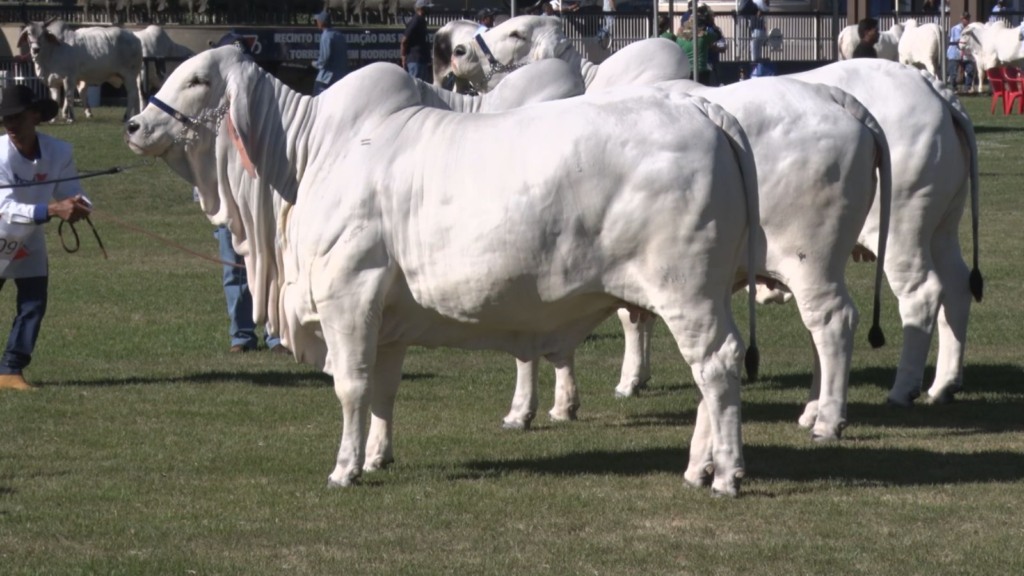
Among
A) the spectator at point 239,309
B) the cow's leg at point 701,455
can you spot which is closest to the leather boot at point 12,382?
the spectator at point 239,309

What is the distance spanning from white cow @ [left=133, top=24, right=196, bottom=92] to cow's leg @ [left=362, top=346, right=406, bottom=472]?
29928 mm

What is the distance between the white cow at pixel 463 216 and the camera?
8.41m

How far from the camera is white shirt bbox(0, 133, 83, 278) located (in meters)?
12.0

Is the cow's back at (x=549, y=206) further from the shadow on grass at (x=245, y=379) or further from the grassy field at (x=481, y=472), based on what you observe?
the shadow on grass at (x=245, y=379)

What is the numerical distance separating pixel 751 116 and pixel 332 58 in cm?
2188

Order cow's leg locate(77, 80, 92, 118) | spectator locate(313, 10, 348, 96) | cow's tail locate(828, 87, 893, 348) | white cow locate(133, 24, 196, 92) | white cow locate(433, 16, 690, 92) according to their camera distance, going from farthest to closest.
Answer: white cow locate(133, 24, 196, 92)
cow's leg locate(77, 80, 92, 118)
spectator locate(313, 10, 348, 96)
white cow locate(433, 16, 690, 92)
cow's tail locate(828, 87, 893, 348)

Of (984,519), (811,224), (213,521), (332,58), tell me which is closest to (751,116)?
(811,224)

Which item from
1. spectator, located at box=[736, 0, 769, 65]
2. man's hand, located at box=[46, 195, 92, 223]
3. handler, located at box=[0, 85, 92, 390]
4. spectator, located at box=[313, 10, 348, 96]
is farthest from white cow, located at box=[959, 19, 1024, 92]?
man's hand, located at box=[46, 195, 92, 223]

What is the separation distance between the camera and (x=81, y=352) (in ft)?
46.1

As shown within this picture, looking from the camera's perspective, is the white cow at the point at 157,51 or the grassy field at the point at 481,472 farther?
the white cow at the point at 157,51

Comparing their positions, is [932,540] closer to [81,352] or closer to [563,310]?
[563,310]

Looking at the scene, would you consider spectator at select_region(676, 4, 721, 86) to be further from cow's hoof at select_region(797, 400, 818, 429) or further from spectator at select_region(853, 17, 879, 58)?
cow's hoof at select_region(797, 400, 818, 429)

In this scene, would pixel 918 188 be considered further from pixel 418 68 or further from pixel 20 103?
pixel 418 68

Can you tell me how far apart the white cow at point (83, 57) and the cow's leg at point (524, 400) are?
87.7 ft
